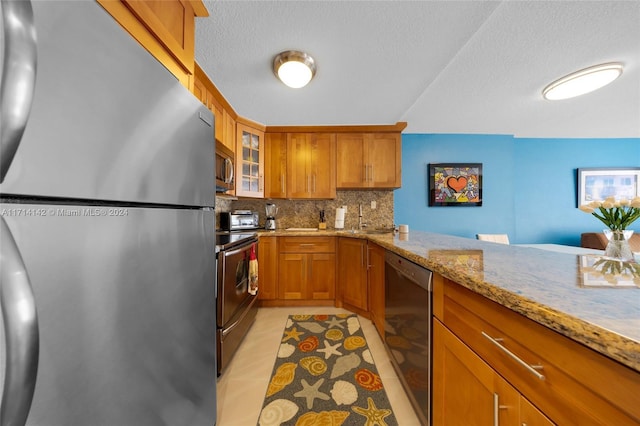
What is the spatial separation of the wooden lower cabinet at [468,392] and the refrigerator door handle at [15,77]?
3.73 ft

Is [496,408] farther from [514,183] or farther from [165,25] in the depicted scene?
[514,183]

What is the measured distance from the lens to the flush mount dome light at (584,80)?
1891 millimetres

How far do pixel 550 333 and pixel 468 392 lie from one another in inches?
17.1

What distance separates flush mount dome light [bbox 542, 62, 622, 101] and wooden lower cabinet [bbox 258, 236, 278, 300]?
3.29 m

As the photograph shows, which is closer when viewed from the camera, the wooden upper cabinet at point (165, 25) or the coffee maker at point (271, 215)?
the wooden upper cabinet at point (165, 25)

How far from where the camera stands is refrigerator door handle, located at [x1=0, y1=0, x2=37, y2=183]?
0.33m

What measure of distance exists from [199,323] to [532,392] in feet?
3.41

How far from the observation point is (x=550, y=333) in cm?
47

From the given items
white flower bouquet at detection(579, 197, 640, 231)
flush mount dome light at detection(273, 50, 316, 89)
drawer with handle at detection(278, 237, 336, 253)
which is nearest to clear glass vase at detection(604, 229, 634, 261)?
white flower bouquet at detection(579, 197, 640, 231)

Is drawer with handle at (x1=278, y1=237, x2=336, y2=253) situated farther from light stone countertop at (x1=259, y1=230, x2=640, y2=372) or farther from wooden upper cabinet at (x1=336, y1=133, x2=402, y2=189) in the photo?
light stone countertop at (x1=259, y1=230, x2=640, y2=372)

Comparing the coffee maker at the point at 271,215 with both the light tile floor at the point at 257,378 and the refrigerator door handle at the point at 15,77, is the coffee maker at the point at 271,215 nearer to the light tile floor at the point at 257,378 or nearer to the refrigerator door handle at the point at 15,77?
the light tile floor at the point at 257,378

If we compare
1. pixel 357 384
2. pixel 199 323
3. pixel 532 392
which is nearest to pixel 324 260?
pixel 357 384

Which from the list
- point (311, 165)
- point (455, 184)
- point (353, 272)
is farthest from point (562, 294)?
point (455, 184)

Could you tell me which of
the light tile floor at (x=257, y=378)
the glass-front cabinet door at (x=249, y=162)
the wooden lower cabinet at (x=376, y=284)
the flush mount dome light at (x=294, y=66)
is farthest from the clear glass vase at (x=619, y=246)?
the glass-front cabinet door at (x=249, y=162)
